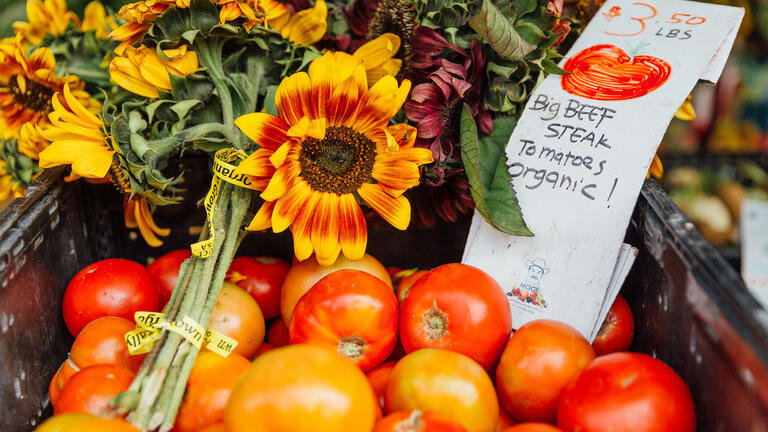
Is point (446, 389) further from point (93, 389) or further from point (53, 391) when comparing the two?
point (53, 391)

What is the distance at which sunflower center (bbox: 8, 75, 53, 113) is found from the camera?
48.1 inches

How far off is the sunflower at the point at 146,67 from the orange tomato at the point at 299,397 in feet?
2.00

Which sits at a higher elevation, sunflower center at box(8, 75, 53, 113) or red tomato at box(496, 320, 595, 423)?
sunflower center at box(8, 75, 53, 113)

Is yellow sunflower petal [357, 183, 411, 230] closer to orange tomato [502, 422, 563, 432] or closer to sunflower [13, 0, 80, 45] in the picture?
orange tomato [502, 422, 563, 432]

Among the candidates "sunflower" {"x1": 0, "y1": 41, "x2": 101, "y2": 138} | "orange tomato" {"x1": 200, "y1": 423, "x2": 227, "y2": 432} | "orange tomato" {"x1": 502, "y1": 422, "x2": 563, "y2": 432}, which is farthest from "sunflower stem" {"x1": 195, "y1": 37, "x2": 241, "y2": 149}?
"orange tomato" {"x1": 502, "y1": 422, "x2": 563, "y2": 432}

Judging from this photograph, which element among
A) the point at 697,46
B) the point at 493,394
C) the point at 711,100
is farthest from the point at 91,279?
the point at 711,100

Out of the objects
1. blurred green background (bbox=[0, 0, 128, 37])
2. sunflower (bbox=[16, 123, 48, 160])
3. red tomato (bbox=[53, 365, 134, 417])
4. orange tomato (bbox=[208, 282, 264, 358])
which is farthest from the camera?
blurred green background (bbox=[0, 0, 128, 37])

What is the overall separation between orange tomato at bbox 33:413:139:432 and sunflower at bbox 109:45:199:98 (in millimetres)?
619

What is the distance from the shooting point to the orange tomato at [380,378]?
878mm

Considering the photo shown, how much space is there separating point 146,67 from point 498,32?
61 centimetres

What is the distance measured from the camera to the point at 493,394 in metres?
0.81

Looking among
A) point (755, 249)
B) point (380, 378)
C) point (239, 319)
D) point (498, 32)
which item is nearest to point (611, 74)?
point (498, 32)

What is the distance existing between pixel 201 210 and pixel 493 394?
0.77 meters

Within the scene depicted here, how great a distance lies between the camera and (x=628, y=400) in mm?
721
